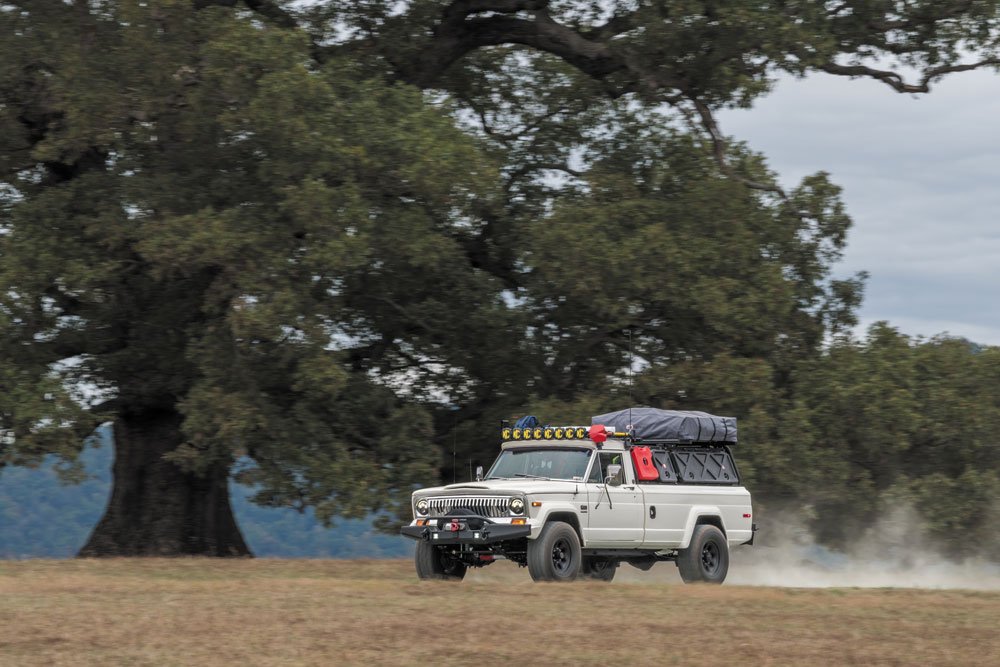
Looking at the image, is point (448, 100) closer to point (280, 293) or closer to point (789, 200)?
point (280, 293)

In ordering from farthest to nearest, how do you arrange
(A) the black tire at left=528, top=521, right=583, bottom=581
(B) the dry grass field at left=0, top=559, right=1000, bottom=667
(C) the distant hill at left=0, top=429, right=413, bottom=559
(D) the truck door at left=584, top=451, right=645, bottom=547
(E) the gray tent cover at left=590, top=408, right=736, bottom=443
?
(C) the distant hill at left=0, top=429, right=413, bottom=559 → (E) the gray tent cover at left=590, top=408, right=736, bottom=443 → (D) the truck door at left=584, top=451, right=645, bottom=547 → (A) the black tire at left=528, top=521, right=583, bottom=581 → (B) the dry grass field at left=0, top=559, right=1000, bottom=667

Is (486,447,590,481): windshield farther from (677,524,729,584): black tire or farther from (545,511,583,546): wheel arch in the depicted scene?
(677,524,729,584): black tire

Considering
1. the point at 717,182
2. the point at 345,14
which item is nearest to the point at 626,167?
the point at 717,182

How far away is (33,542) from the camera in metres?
127

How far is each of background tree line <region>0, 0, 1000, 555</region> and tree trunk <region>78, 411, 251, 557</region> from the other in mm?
69

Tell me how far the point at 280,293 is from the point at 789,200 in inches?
436

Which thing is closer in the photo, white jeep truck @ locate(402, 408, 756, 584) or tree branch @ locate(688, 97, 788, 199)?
white jeep truck @ locate(402, 408, 756, 584)

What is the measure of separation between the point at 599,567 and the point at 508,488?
321 centimetres

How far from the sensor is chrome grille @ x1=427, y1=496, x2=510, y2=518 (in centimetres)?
1770

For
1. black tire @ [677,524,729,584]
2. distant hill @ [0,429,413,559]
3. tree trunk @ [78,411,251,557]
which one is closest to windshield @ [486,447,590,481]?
black tire @ [677,524,729,584]

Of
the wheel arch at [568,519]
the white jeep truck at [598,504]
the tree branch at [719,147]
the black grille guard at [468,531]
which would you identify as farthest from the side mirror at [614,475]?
the tree branch at [719,147]

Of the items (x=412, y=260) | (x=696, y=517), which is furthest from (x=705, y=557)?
(x=412, y=260)

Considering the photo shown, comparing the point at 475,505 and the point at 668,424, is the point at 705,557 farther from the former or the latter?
the point at 475,505

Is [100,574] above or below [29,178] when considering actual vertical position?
below
